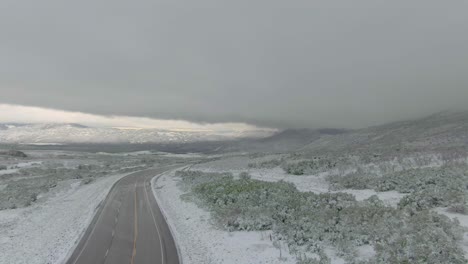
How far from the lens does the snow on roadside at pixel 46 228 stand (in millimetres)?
22031

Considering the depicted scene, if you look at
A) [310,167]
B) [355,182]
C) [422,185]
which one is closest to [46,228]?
[355,182]

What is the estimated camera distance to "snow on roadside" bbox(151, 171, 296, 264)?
19.1 meters

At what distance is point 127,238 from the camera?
80.3 ft

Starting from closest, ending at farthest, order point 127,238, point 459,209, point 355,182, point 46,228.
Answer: point 459,209 < point 127,238 < point 46,228 < point 355,182

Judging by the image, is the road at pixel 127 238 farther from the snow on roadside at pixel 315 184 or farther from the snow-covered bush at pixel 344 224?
the snow on roadside at pixel 315 184

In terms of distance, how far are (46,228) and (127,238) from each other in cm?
1020

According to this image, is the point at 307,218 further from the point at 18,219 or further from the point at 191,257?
the point at 18,219

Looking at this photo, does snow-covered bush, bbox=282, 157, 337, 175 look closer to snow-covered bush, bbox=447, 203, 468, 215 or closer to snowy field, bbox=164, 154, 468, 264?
snowy field, bbox=164, 154, 468, 264

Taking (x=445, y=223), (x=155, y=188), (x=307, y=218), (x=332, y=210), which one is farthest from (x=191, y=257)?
(x=155, y=188)

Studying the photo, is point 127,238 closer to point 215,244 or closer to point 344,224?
point 215,244

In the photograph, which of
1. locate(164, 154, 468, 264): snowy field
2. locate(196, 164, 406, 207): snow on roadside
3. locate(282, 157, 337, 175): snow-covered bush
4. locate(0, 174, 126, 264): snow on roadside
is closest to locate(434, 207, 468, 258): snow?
locate(164, 154, 468, 264): snowy field

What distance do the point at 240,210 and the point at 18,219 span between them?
2336cm

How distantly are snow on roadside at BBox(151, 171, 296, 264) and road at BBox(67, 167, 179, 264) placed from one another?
96 centimetres

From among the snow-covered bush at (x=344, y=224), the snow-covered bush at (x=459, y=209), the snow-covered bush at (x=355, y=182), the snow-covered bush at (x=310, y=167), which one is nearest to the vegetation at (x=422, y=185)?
the snow-covered bush at (x=355, y=182)
